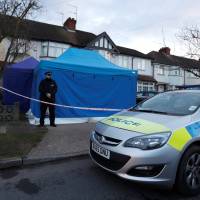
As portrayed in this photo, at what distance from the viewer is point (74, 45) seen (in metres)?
35.2

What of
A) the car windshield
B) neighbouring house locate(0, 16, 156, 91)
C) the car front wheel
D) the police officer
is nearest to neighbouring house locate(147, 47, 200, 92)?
neighbouring house locate(0, 16, 156, 91)

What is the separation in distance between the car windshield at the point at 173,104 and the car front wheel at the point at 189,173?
746 millimetres

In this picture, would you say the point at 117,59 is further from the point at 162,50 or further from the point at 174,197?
the point at 174,197

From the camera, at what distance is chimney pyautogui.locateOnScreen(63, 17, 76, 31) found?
125 ft

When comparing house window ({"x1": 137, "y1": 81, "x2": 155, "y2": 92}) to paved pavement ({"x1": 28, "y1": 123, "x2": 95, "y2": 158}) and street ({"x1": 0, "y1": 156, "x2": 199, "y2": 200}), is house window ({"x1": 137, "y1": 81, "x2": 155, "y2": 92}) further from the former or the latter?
street ({"x1": 0, "y1": 156, "x2": 199, "y2": 200})

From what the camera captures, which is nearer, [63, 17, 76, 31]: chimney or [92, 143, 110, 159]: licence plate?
[92, 143, 110, 159]: licence plate

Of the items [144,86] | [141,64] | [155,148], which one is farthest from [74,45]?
[155,148]

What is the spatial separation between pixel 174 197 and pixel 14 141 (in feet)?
14.1

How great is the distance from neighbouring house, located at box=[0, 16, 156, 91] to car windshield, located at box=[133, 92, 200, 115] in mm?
23547

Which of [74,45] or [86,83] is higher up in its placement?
[74,45]

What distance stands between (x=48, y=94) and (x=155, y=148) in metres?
6.27

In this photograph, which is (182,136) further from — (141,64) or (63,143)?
(141,64)

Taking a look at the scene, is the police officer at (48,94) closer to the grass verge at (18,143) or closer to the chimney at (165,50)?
the grass verge at (18,143)

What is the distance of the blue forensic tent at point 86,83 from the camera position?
10984mm
